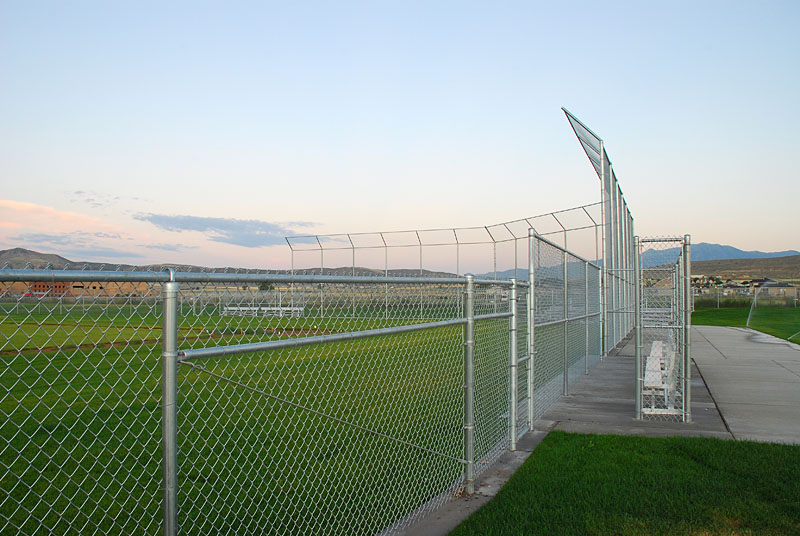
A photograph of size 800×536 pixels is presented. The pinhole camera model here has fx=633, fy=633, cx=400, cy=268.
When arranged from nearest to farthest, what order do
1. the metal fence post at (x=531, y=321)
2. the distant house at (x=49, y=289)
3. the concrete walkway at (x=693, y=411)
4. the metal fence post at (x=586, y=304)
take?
1. the distant house at (x=49, y=289)
2. the concrete walkway at (x=693, y=411)
3. the metal fence post at (x=531, y=321)
4. the metal fence post at (x=586, y=304)

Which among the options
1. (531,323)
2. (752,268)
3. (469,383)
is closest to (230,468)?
(469,383)

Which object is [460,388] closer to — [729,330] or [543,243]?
[543,243]

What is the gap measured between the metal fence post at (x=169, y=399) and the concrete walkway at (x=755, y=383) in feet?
21.6

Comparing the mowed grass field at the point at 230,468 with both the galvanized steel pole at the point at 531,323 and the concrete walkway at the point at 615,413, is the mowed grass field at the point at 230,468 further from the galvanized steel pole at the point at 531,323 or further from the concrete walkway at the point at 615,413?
the concrete walkway at the point at 615,413

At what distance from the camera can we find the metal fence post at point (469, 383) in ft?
16.0

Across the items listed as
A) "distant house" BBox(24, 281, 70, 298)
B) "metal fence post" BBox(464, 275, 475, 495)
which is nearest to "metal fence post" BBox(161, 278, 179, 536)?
"distant house" BBox(24, 281, 70, 298)

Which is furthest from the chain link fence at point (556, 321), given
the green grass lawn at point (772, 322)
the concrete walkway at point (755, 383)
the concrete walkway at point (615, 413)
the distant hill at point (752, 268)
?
the distant hill at point (752, 268)

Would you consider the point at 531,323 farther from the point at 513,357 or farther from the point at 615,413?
the point at 615,413

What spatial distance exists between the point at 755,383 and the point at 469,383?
27.8 ft

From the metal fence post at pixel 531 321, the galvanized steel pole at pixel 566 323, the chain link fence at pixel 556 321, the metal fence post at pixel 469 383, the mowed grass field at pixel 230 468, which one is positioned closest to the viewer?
the mowed grass field at pixel 230 468

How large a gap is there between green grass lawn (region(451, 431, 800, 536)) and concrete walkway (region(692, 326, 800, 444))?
3.36ft

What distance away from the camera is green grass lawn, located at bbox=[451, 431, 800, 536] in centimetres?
439

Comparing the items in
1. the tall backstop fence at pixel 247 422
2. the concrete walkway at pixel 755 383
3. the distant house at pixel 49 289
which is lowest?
the concrete walkway at pixel 755 383

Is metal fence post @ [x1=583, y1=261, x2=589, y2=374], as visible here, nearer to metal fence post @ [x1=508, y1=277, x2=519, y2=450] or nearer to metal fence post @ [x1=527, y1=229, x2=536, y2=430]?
metal fence post @ [x1=527, y1=229, x2=536, y2=430]
